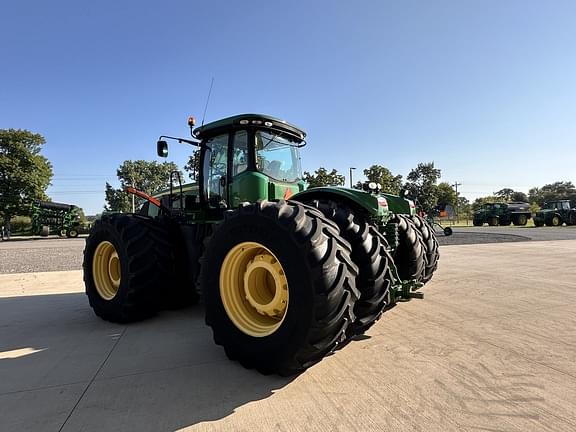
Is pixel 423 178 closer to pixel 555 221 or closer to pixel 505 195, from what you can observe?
pixel 505 195

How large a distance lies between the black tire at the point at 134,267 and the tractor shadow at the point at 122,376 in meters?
0.20

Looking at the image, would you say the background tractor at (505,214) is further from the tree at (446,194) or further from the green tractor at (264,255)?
the green tractor at (264,255)

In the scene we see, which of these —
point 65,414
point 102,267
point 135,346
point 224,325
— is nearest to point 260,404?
point 224,325

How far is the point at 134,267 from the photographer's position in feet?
13.8

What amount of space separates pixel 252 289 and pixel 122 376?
1221 millimetres

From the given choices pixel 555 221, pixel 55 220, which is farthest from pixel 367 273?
pixel 555 221

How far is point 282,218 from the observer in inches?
103

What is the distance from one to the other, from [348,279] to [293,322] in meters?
0.49

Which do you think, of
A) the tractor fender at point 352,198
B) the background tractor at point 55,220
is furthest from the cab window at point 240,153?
the background tractor at point 55,220

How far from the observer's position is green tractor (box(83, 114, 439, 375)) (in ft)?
8.07

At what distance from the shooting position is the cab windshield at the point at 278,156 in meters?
4.46

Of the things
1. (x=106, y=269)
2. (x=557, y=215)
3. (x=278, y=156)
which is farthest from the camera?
(x=557, y=215)

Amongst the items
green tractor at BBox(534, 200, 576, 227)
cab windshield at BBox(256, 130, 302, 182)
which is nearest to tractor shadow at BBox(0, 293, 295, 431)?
cab windshield at BBox(256, 130, 302, 182)

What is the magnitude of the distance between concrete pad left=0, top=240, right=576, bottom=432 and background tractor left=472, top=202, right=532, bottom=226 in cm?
3326
